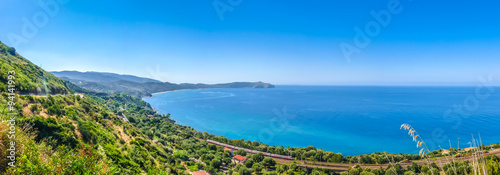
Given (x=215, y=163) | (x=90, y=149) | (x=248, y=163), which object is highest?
(x=90, y=149)

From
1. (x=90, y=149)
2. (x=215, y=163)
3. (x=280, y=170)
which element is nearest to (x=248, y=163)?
(x=280, y=170)

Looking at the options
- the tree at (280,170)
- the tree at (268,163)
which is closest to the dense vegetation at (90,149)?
the tree at (268,163)

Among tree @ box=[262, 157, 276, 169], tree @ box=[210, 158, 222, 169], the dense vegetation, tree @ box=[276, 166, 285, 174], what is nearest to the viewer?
the dense vegetation

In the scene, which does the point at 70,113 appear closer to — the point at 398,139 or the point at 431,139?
the point at 398,139

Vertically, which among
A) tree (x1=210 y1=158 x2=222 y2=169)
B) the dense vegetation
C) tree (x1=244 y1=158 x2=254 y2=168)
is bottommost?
tree (x1=244 y1=158 x2=254 y2=168)

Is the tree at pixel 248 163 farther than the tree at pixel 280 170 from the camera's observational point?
Yes

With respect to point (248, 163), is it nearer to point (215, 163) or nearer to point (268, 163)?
point (268, 163)

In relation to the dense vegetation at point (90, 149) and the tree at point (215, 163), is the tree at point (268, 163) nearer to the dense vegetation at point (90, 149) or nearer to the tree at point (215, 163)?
the dense vegetation at point (90, 149)

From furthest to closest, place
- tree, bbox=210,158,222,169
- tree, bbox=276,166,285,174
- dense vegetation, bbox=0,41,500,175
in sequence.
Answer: tree, bbox=276,166,285,174, tree, bbox=210,158,222,169, dense vegetation, bbox=0,41,500,175

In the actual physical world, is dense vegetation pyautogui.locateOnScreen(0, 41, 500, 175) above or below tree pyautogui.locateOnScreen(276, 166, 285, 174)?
above

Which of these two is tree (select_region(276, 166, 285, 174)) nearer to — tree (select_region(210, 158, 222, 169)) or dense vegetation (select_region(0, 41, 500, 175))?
dense vegetation (select_region(0, 41, 500, 175))

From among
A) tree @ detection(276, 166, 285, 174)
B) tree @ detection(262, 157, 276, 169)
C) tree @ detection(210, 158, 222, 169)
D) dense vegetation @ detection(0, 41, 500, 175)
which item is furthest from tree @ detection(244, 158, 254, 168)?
tree @ detection(210, 158, 222, 169)
